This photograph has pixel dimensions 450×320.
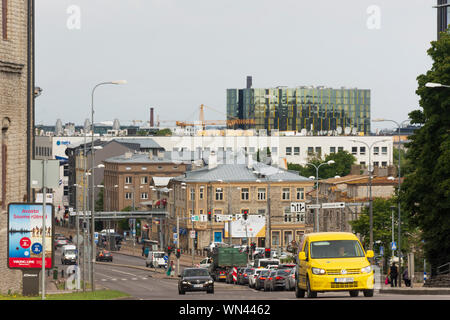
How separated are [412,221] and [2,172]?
85.5 ft

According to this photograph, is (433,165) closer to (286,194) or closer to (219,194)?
(219,194)

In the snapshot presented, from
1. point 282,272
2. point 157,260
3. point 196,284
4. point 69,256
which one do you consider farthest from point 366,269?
point 69,256

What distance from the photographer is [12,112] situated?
1734 inches

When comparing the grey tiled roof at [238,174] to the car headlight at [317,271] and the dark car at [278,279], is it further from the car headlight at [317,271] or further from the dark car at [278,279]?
the car headlight at [317,271]

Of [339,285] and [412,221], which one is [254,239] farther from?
[339,285]

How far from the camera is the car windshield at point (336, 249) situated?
3272 cm

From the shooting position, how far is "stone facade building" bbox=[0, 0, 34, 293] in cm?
4344

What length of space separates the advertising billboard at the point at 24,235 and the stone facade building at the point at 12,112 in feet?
23.8

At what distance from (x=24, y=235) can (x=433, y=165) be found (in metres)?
29.4

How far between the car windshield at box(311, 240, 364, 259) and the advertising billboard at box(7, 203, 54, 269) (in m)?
9.25

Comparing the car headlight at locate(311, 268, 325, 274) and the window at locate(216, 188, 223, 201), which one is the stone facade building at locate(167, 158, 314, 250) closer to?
the window at locate(216, 188, 223, 201)

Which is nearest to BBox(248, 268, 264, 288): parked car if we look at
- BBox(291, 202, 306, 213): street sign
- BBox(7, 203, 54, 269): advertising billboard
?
BBox(291, 202, 306, 213): street sign

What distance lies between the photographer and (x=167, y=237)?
160250 millimetres
